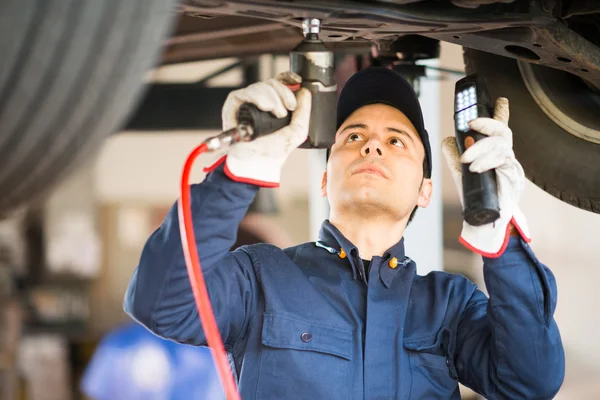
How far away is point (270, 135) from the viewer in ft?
3.46

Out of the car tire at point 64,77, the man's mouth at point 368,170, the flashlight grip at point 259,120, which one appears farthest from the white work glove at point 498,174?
the car tire at point 64,77

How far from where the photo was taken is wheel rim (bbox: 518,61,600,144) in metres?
1.40

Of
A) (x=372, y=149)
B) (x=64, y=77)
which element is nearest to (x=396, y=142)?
(x=372, y=149)

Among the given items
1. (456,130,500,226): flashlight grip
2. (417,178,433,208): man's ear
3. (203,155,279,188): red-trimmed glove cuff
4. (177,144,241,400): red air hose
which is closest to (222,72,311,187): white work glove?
(203,155,279,188): red-trimmed glove cuff

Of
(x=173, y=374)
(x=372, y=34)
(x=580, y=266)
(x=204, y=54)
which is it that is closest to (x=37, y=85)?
(x=372, y=34)

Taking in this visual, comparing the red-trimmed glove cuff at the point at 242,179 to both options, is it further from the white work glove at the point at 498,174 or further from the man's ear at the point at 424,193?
the man's ear at the point at 424,193

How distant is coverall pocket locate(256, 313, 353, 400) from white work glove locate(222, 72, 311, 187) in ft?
0.89

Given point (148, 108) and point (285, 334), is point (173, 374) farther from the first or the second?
point (285, 334)

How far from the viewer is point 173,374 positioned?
10.9 ft

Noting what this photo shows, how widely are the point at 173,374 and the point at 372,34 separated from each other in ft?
7.85

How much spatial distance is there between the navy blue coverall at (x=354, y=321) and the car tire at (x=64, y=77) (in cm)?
36

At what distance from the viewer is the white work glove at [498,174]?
3.68 feet

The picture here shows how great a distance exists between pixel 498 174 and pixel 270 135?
0.31m

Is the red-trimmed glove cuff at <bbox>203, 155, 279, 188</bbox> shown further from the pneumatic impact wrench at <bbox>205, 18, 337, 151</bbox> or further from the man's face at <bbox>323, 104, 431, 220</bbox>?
the man's face at <bbox>323, 104, 431, 220</bbox>
